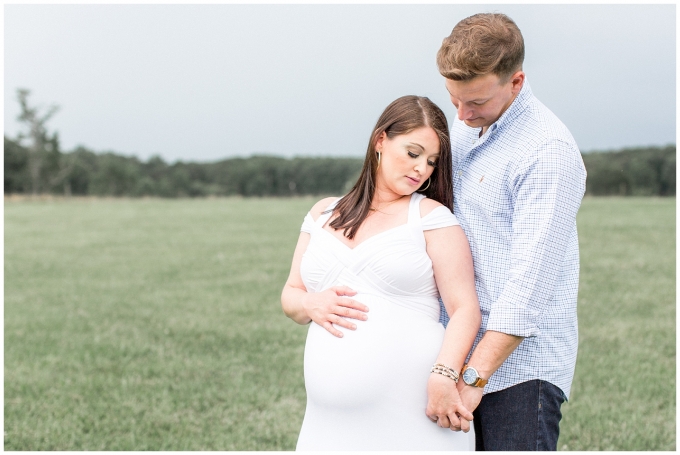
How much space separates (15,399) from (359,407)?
4.17 m

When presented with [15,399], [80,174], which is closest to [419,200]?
[15,399]

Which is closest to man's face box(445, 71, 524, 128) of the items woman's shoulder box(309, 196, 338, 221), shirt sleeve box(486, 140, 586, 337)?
shirt sleeve box(486, 140, 586, 337)

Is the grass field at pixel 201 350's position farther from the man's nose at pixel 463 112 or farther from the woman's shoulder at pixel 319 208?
the man's nose at pixel 463 112

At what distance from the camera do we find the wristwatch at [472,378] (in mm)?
2193

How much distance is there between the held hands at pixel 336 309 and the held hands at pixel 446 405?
0.32 metres

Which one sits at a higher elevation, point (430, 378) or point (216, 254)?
point (430, 378)

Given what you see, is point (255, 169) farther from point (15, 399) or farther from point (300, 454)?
point (300, 454)

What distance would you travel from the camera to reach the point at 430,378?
87.3 inches

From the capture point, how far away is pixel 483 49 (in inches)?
84.7

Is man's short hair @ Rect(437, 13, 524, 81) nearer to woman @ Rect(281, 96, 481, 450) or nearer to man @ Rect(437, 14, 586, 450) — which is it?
man @ Rect(437, 14, 586, 450)

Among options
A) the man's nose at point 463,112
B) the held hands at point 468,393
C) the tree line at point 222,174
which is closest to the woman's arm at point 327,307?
the held hands at point 468,393

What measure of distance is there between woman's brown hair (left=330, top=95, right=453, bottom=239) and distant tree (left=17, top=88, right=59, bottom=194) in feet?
163

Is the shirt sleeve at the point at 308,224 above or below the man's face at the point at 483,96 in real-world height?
below

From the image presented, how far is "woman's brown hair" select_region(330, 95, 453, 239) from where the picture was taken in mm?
2375
